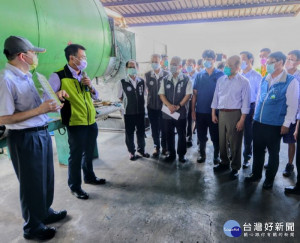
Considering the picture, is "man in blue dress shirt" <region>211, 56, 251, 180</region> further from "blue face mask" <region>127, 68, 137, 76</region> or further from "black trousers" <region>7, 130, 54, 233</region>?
"black trousers" <region>7, 130, 54, 233</region>

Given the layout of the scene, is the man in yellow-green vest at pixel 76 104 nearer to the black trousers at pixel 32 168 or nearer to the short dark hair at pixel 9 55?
the black trousers at pixel 32 168

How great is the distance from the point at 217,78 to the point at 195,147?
1.52 meters

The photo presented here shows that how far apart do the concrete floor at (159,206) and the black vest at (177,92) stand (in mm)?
874

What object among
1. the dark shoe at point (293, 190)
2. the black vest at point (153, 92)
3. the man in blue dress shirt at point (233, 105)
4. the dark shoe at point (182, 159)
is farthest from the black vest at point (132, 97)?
the dark shoe at point (293, 190)

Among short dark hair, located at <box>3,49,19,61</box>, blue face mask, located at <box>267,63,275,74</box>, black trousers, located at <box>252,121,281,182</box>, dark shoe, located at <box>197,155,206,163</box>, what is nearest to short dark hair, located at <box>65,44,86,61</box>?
short dark hair, located at <box>3,49,19,61</box>

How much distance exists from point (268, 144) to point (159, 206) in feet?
4.76

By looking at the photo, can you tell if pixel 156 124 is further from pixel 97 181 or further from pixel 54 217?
pixel 54 217

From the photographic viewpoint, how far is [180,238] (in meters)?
1.76

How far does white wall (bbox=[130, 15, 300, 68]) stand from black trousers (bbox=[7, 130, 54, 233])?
223 inches

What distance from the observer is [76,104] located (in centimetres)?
213

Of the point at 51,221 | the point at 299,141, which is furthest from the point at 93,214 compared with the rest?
the point at 299,141

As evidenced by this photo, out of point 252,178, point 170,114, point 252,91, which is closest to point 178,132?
point 170,114

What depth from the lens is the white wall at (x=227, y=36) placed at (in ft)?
24.0

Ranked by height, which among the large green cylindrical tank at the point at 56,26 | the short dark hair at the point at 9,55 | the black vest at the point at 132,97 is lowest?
the black vest at the point at 132,97
